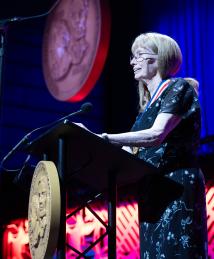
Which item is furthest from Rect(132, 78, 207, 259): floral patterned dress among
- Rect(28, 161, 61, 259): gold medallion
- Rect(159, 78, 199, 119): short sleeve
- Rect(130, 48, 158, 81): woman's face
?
Rect(28, 161, 61, 259): gold medallion

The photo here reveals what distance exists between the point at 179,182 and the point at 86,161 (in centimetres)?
34

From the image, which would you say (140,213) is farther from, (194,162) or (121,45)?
(121,45)

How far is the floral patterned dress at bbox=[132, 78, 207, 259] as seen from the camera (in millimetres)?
1899

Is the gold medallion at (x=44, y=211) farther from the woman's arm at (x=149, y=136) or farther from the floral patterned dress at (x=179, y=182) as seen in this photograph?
the floral patterned dress at (x=179, y=182)

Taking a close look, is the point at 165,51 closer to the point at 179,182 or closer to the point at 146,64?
the point at 146,64

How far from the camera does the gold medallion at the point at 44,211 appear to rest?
1.70 meters

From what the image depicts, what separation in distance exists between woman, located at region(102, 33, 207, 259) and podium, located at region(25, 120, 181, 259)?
7 cm

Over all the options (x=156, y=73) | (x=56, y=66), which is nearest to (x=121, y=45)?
(x=56, y=66)

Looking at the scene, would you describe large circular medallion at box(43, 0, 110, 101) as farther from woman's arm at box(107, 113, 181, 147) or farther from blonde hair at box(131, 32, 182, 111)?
woman's arm at box(107, 113, 181, 147)

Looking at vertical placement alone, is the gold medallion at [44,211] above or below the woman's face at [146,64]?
below

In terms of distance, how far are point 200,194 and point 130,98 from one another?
3877mm

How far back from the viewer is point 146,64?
218 centimetres

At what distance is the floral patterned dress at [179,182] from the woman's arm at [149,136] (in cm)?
5

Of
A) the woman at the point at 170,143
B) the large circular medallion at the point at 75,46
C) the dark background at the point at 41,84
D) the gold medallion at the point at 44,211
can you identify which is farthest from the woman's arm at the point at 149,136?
the dark background at the point at 41,84
